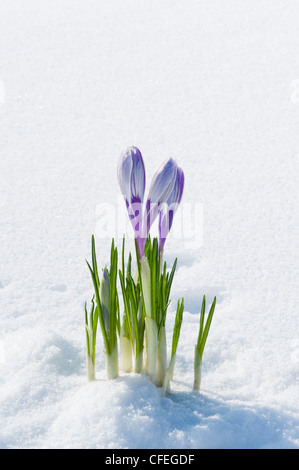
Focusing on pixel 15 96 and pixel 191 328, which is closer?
pixel 191 328

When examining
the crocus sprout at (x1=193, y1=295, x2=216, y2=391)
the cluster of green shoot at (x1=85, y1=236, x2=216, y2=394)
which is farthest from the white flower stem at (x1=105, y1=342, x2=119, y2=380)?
the crocus sprout at (x1=193, y1=295, x2=216, y2=391)

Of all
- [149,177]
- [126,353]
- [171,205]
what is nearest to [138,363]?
[126,353]

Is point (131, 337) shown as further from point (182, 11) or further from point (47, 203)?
point (182, 11)

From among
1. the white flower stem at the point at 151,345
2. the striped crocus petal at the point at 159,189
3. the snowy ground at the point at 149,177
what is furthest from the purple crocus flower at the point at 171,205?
the snowy ground at the point at 149,177

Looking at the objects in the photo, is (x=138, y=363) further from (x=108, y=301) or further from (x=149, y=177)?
(x=149, y=177)

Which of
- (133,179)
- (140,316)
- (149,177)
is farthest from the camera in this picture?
(149,177)

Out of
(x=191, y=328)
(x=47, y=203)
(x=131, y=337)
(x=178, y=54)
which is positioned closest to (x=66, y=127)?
(x=47, y=203)
